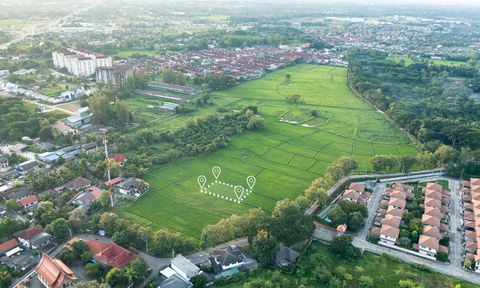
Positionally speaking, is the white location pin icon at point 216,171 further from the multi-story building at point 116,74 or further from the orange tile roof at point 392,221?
the multi-story building at point 116,74

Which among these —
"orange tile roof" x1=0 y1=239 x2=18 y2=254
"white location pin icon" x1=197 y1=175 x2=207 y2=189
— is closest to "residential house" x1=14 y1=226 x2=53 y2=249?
"orange tile roof" x1=0 y1=239 x2=18 y2=254

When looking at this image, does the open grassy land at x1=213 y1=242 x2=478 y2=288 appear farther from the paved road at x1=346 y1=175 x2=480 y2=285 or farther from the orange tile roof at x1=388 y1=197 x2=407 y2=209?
the orange tile roof at x1=388 y1=197 x2=407 y2=209

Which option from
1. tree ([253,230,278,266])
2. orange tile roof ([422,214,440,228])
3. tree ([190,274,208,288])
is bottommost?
tree ([190,274,208,288])

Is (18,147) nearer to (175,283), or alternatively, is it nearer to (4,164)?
(4,164)

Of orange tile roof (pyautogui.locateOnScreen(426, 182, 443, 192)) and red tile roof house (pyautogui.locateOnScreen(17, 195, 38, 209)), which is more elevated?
orange tile roof (pyautogui.locateOnScreen(426, 182, 443, 192))

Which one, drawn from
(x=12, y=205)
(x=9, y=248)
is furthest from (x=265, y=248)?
(x=12, y=205)

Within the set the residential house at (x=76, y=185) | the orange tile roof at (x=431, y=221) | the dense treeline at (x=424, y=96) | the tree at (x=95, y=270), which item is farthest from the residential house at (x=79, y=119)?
the dense treeline at (x=424, y=96)
